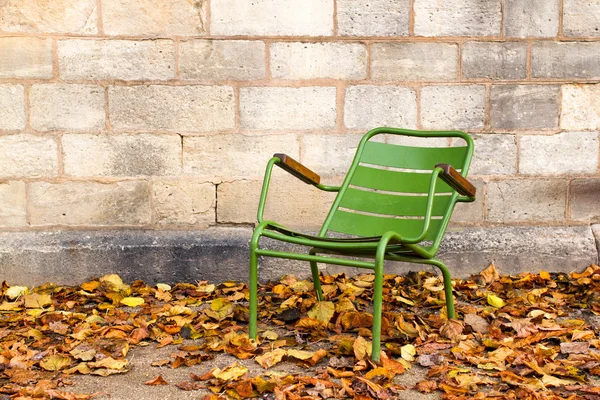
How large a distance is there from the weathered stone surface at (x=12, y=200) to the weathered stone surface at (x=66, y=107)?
1.11 ft

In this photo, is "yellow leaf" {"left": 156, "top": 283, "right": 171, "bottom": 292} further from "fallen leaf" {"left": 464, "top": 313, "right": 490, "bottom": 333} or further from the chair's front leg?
"fallen leaf" {"left": 464, "top": 313, "right": 490, "bottom": 333}

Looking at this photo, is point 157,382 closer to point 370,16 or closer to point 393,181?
point 393,181

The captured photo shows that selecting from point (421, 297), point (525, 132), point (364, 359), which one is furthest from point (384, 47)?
point (364, 359)

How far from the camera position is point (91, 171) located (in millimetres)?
4297

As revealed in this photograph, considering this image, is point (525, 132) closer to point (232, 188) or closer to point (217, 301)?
point (232, 188)

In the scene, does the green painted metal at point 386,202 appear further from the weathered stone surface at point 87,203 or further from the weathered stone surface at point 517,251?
the weathered stone surface at point 87,203

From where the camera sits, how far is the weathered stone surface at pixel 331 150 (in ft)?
14.2

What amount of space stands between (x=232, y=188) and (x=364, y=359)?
1.60 metres

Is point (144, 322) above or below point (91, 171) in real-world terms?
below

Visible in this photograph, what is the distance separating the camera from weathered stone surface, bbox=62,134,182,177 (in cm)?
428

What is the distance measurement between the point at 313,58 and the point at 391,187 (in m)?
0.93

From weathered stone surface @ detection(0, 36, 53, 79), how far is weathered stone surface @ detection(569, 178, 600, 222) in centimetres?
292

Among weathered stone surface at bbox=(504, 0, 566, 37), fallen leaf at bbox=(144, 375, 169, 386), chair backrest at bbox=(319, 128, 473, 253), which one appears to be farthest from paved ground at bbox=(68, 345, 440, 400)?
weathered stone surface at bbox=(504, 0, 566, 37)

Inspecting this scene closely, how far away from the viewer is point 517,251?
4.36m
